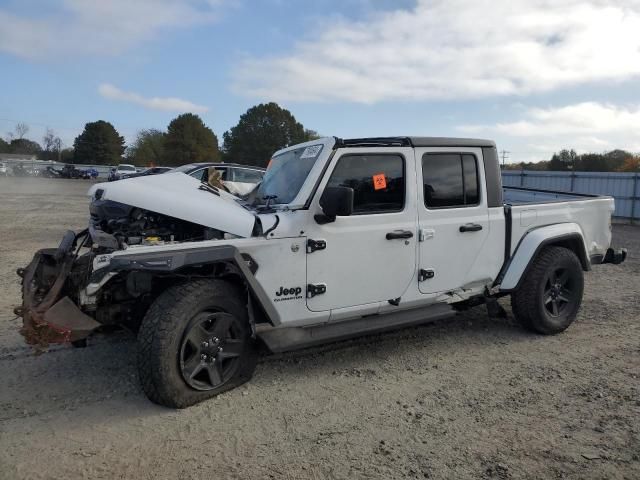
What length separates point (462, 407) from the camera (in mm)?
3742

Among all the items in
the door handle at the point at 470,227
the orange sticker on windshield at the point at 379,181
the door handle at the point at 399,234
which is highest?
the orange sticker on windshield at the point at 379,181

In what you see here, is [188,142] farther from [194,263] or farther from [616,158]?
[194,263]

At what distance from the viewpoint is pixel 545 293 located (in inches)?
209

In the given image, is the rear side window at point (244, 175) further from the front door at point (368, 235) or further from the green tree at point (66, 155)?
the green tree at point (66, 155)

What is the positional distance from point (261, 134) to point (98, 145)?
27.2 m

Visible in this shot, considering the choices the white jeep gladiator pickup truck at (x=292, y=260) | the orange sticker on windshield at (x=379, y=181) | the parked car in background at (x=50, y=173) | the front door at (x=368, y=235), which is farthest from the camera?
the parked car in background at (x=50, y=173)

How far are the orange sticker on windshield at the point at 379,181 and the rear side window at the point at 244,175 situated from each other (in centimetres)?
791

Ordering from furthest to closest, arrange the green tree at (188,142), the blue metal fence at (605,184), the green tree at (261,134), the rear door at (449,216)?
the green tree at (188,142), the green tree at (261,134), the blue metal fence at (605,184), the rear door at (449,216)

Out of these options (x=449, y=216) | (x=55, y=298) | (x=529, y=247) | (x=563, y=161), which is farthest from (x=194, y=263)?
(x=563, y=161)

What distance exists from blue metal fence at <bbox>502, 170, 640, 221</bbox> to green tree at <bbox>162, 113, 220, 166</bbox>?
4693 cm

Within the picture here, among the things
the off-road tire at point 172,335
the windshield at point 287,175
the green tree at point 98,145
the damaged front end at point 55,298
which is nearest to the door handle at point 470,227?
the windshield at point 287,175

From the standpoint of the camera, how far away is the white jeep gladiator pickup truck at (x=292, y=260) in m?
3.59

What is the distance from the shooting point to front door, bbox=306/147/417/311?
4.09m

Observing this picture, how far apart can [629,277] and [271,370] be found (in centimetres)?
689
